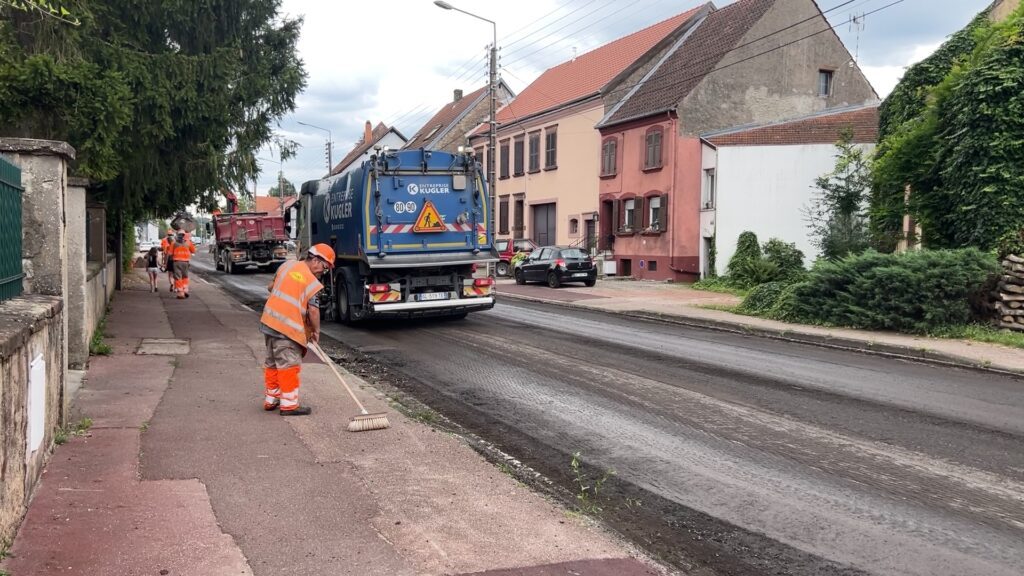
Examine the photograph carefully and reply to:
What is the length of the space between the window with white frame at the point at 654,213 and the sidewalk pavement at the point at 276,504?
81.6 feet

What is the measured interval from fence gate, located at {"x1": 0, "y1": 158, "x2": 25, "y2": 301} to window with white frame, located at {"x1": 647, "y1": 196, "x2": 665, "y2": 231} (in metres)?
26.9

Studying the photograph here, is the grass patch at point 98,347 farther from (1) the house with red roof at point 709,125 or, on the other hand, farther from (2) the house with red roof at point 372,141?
Result: (2) the house with red roof at point 372,141

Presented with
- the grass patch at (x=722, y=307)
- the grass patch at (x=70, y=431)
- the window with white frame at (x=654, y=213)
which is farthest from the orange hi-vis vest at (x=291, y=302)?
the window with white frame at (x=654, y=213)

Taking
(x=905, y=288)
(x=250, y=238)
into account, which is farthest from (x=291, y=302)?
(x=250, y=238)

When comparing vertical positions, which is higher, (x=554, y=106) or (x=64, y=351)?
(x=554, y=106)

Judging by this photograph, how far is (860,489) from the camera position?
538cm

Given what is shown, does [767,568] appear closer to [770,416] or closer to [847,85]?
[770,416]

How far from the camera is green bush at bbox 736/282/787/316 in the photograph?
57.5 ft

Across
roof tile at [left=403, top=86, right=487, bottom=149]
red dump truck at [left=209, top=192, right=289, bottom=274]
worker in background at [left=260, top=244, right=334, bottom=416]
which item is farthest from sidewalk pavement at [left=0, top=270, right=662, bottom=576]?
roof tile at [left=403, top=86, right=487, bottom=149]

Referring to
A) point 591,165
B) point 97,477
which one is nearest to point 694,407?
point 97,477

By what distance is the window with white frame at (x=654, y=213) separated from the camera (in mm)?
31281

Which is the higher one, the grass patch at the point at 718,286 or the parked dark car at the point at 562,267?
the parked dark car at the point at 562,267

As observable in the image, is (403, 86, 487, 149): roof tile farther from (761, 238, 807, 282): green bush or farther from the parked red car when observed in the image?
(761, 238, 807, 282): green bush

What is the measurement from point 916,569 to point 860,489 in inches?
51.1
